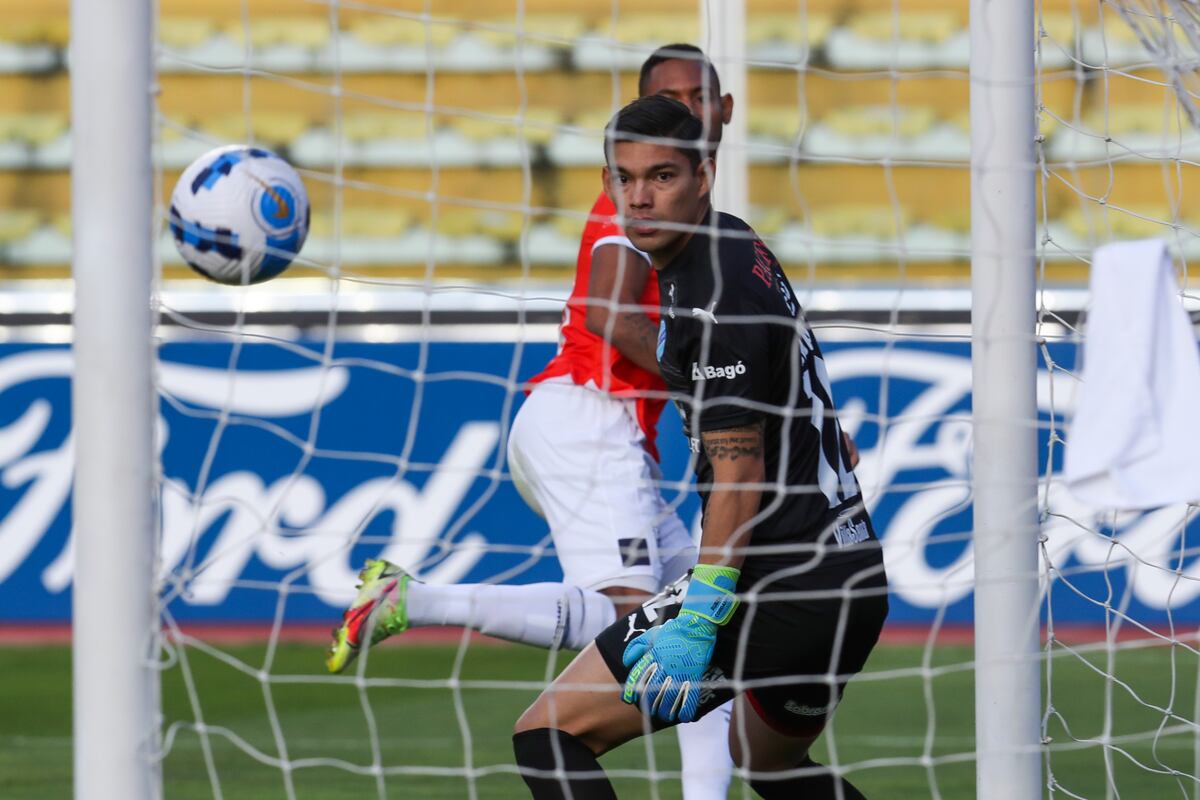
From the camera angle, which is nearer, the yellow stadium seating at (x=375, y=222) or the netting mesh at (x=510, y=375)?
the netting mesh at (x=510, y=375)

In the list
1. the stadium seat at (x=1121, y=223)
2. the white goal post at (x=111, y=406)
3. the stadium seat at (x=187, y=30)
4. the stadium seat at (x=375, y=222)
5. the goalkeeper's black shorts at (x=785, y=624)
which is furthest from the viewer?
the stadium seat at (x=187, y=30)

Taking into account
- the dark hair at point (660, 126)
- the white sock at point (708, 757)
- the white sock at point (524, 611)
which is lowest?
the white sock at point (708, 757)

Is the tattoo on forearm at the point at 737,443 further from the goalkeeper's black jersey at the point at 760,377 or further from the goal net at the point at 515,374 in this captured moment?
the goal net at the point at 515,374

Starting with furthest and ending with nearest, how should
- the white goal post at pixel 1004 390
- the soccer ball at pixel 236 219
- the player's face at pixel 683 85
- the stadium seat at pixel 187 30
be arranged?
the stadium seat at pixel 187 30, the player's face at pixel 683 85, the soccer ball at pixel 236 219, the white goal post at pixel 1004 390

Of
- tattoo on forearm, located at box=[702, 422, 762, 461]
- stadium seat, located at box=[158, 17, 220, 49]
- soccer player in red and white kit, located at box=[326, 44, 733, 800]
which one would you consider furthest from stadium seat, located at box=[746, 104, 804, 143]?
tattoo on forearm, located at box=[702, 422, 762, 461]

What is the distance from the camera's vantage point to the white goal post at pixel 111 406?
2877mm

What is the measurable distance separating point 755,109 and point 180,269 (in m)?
3.43

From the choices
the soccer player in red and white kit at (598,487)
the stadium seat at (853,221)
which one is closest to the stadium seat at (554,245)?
the stadium seat at (853,221)

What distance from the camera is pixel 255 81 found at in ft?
33.6

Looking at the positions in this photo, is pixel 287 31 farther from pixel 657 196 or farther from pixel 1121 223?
pixel 657 196

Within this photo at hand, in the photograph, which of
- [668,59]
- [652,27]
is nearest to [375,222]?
[652,27]

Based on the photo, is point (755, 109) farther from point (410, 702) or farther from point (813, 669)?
point (813, 669)

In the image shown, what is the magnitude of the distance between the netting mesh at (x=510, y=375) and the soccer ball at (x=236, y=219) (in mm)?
149

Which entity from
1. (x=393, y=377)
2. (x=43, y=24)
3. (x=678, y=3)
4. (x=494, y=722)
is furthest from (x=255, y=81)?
(x=494, y=722)
